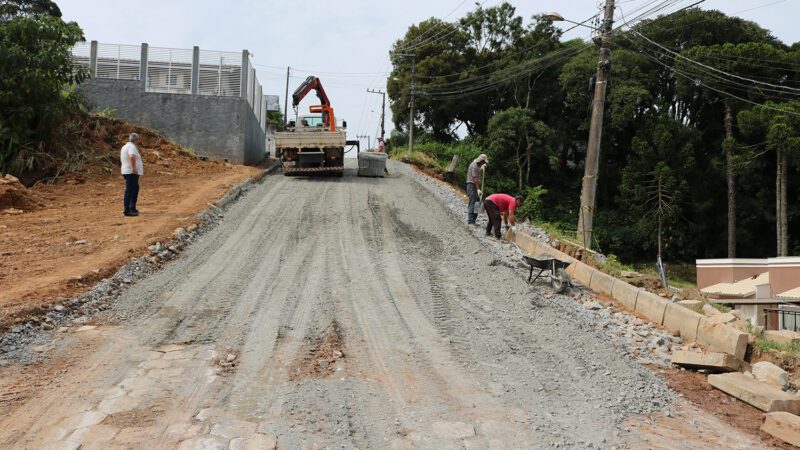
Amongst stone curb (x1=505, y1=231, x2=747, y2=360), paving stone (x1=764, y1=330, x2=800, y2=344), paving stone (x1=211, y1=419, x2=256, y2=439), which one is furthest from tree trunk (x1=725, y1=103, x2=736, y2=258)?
paving stone (x1=211, y1=419, x2=256, y2=439)

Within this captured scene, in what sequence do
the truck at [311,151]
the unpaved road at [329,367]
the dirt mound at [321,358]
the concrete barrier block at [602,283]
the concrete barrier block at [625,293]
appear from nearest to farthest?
1. the unpaved road at [329,367]
2. the dirt mound at [321,358]
3. the concrete barrier block at [625,293]
4. the concrete barrier block at [602,283]
5. the truck at [311,151]

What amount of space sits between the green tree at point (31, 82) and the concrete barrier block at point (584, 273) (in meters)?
14.3

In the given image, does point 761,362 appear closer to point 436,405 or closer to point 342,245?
point 436,405

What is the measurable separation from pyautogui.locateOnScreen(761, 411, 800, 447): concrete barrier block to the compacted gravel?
0.82 metres

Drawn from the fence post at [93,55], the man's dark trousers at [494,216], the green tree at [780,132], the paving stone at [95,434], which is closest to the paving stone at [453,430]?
the paving stone at [95,434]

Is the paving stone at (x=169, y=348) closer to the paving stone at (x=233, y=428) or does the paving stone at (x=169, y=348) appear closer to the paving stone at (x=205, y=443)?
the paving stone at (x=233, y=428)

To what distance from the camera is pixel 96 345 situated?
21.0 ft

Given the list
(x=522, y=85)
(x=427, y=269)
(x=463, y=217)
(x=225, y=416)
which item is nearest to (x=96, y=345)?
(x=225, y=416)

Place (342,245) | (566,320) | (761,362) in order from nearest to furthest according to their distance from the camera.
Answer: (761,362), (566,320), (342,245)

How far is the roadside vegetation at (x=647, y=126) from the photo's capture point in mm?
30656

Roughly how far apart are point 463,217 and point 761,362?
29.9 ft

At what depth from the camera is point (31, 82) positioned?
15.8 m

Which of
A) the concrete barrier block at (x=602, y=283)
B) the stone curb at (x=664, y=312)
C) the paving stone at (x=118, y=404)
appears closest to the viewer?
the paving stone at (x=118, y=404)

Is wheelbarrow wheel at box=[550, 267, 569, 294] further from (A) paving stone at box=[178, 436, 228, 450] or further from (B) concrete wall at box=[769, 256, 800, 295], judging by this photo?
(B) concrete wall at box=[769, 256, 800, 295]
